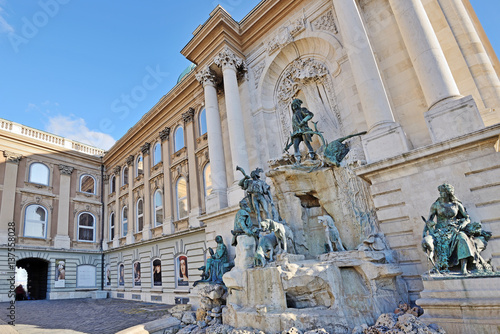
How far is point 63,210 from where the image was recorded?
2191 cm

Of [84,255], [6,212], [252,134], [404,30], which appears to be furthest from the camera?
[84,255]

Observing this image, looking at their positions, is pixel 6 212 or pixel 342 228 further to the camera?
pixel 6 212

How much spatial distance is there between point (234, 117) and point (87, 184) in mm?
18350

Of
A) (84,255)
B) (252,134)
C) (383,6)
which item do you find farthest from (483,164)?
(84,255)

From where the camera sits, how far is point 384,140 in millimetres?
7824

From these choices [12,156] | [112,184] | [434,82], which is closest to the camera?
[434,82]

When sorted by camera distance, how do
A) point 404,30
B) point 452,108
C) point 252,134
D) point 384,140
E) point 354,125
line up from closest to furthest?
point 452,108 < point 384,140 < point 404,30 < point 354,125 < point 252,134

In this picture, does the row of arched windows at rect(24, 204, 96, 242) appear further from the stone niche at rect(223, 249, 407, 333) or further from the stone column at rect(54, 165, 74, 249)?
the stone niche at rect(223, 249, 407, 333)

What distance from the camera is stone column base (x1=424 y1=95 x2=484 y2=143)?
6598mm

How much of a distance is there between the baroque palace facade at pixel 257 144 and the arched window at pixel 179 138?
0.19m

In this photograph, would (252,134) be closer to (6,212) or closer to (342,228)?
(342,228)

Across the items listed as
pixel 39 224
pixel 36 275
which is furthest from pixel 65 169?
pixel 36 275

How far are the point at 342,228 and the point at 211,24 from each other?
38.0 feet

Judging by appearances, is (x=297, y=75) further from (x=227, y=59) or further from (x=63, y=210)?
(x=63, y=210)
